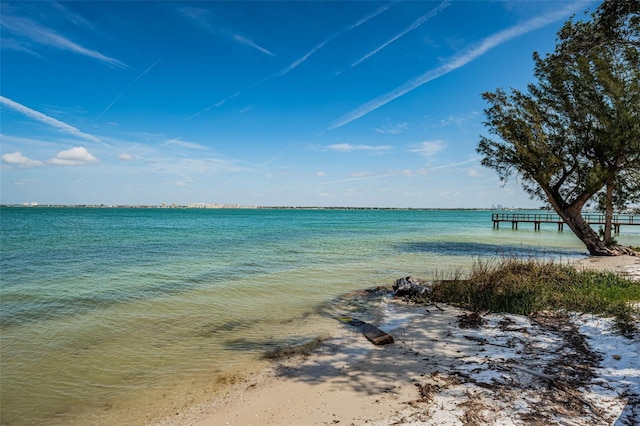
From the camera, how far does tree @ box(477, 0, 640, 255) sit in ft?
61.5

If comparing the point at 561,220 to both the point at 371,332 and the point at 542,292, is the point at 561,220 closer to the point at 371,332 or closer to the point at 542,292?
the point at 542,292

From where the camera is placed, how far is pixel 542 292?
900 cm

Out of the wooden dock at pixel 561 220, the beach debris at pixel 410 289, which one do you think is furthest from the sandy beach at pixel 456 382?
the wooden dock at pixel 561 220

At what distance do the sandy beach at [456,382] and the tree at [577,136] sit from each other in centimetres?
1674

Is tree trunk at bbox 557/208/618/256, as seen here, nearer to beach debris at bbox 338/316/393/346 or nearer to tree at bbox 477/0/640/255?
tree at bbox 477/0/640/255

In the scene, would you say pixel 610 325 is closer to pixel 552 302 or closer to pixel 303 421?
pixel 552 302

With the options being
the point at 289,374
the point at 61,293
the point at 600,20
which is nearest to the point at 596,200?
the point at 600,20

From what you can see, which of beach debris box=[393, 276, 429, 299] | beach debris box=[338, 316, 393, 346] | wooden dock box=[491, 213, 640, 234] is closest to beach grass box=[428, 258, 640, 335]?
beach debris box=[393, 276, 429, 299]

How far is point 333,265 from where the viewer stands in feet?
59.5

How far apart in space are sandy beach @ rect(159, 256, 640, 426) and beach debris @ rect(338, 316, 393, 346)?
157 millimetres

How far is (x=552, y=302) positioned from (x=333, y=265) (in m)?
10.8

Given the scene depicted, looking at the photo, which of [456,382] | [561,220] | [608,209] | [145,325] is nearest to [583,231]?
[608,209]

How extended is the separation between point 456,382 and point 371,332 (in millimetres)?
2651

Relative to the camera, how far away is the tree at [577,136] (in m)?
18.8
